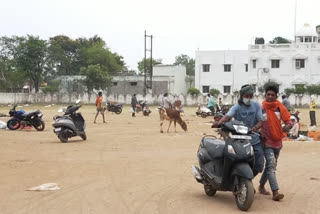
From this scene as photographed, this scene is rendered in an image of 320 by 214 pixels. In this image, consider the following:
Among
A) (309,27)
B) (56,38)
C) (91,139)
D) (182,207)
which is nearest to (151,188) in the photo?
(182,207)

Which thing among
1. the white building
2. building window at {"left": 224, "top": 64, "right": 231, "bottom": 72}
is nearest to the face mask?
the white building

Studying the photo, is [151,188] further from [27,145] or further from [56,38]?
[56,38]

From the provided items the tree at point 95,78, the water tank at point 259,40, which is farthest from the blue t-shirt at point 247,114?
the water tank at point 259,40

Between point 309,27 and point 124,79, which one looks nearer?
point 309,27

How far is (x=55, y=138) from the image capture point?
16812mm

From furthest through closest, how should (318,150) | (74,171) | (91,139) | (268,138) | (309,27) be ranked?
(309,27)
(91,139)
(318,150)
(74,171)
(268,138)

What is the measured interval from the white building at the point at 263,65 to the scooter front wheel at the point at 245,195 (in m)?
55.0

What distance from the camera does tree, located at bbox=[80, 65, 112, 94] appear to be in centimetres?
6081

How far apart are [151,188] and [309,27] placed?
197 feet

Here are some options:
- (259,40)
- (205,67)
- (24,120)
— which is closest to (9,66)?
(205,67)

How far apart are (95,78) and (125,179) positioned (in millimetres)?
53567

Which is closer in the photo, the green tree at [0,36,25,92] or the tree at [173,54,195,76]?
the green tree at [0,36,25,92]

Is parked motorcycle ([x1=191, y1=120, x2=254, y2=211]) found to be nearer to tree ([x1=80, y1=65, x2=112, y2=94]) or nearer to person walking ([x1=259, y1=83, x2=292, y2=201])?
person walking ([x1=259, y1=83, x2=292, y2=201])

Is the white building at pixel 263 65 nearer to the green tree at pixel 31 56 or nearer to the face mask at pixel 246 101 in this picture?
the green tree at pixel 31 56
